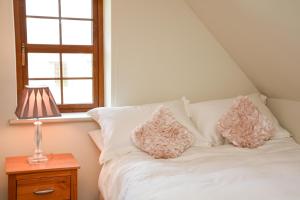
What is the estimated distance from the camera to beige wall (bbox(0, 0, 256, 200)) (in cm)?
242

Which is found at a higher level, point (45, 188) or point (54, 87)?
point (54, 87)

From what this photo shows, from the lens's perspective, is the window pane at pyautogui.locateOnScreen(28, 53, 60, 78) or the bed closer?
the bed

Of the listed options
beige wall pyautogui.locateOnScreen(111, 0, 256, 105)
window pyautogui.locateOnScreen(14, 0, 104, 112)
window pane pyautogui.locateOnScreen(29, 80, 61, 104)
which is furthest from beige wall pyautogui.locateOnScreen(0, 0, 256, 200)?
window pane pyautogui.locateOnScreen(29, 80, 61, 104)

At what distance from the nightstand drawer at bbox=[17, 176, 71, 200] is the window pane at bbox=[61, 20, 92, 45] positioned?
1.09 meters

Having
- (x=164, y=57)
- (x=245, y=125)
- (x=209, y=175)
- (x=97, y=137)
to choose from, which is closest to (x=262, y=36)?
(x=245, y=125)

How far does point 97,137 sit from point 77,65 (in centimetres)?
62

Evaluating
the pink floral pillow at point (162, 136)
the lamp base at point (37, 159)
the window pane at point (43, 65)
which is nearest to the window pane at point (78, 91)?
the window pane at point (43, 65)

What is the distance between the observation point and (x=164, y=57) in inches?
108

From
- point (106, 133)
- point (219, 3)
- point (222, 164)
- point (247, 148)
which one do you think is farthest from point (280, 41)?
point (106, 133)

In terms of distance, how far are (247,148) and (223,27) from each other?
98cm

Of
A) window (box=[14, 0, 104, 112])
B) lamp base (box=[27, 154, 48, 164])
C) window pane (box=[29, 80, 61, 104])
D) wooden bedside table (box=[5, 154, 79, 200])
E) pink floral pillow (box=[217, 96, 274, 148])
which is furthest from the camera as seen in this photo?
window pane (box=[29, 80, 61, 104])

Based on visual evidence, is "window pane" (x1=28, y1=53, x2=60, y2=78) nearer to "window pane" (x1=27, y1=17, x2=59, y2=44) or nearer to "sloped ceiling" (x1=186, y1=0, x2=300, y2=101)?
"window pane" (x1=27, y1=17, x2=59, y2=44)

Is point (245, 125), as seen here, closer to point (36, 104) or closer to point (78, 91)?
point (78, 91)

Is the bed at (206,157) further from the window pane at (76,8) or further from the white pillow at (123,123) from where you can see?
the window pane at (76,8)
